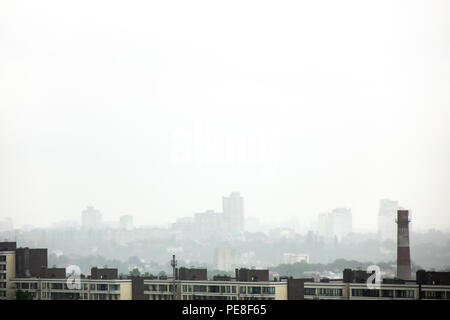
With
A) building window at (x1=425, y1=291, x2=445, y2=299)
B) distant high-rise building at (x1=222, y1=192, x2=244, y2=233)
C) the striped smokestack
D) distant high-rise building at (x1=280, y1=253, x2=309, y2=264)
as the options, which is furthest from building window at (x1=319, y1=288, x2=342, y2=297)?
distant high-rise building at (x1=222, y1=192, x2=244, y2=233)

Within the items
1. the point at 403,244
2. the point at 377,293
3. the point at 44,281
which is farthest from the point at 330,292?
the point at 44,281

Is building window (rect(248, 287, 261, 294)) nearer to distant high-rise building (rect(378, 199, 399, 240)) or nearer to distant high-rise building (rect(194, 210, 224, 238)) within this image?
distant high-rise building (rect(378, 199, 399, 240))

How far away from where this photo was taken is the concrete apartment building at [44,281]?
64.7ft

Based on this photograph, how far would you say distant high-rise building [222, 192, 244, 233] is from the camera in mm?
64588

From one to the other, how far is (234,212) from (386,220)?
17772mm

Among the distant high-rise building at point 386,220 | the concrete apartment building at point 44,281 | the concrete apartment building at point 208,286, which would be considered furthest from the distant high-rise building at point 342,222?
the concrete apartment building at point 208,286

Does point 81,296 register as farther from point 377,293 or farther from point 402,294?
point 402,294

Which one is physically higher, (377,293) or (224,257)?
(377,293)

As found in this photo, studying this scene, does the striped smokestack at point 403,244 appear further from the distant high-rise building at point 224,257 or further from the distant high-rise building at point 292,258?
the distant high-rise building at point 224,257

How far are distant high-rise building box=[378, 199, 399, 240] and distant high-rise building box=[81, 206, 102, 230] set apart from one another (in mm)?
24071

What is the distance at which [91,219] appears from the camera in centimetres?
6412

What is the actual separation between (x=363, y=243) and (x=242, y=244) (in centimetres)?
1308

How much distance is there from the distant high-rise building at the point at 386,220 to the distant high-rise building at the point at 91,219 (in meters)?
24.1
